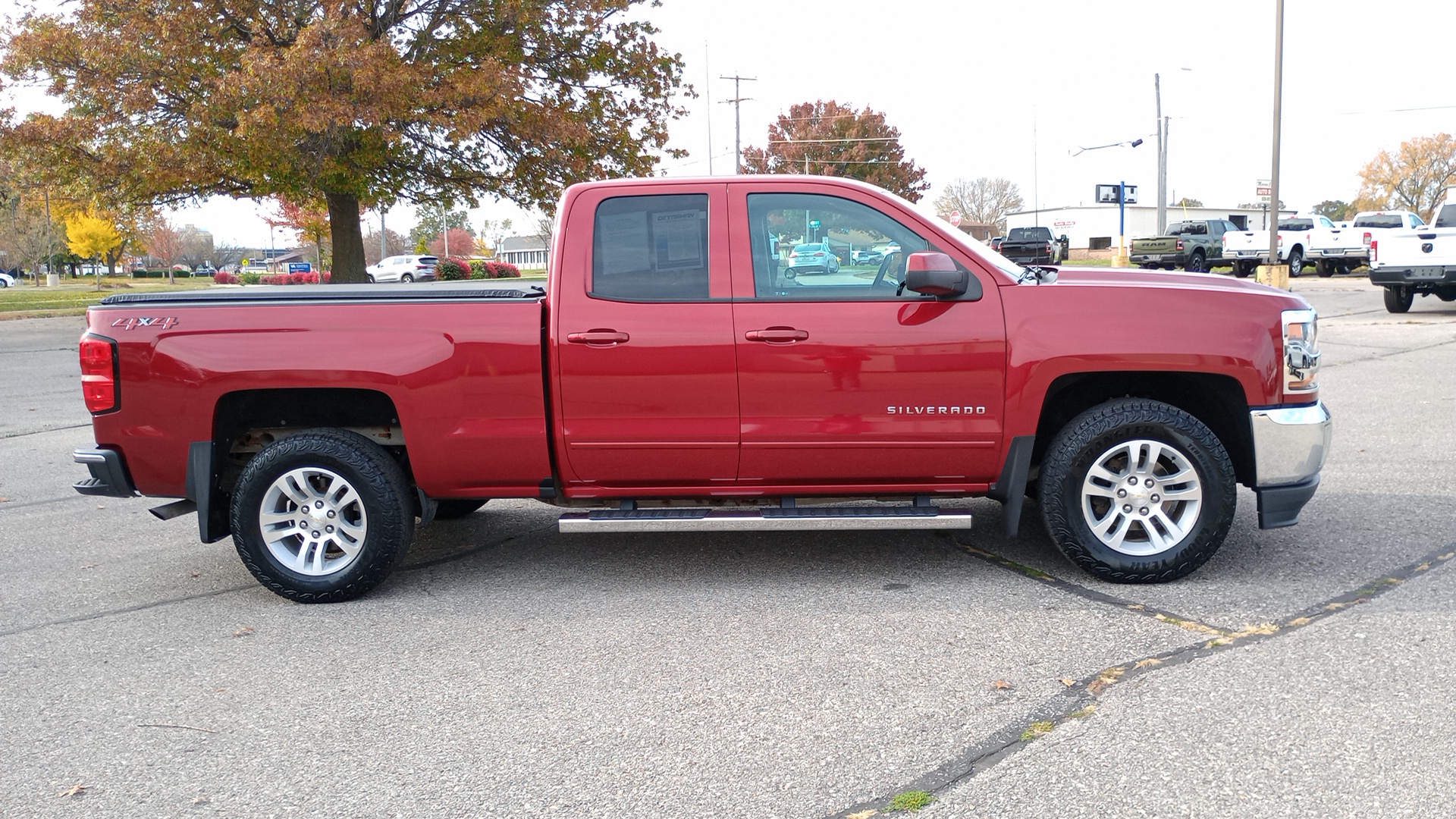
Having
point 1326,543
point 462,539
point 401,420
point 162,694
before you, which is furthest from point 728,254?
point 1326,543

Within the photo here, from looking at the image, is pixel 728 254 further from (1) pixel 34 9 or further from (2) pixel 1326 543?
(1) pixel 34 9

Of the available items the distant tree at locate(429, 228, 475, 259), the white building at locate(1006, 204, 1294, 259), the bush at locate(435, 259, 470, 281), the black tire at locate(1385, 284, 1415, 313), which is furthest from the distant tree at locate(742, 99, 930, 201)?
the distant tree at locate(429, 228, 475, 259)

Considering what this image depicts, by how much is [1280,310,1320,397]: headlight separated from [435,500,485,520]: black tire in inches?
168

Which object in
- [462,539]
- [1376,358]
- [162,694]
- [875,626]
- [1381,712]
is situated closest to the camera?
[1381,712]

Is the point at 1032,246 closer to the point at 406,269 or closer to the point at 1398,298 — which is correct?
the point at 1398,298

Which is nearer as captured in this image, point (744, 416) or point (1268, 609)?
point (1268, 609)

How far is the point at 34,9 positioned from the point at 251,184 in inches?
195

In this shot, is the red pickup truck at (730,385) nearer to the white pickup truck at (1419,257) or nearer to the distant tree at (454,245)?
the white pickup truck at (1419,257)

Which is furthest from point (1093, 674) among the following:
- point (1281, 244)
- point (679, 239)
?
point (1281, 244)

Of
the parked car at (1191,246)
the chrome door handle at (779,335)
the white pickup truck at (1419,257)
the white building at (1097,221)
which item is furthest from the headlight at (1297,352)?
the white building at (1097,221)

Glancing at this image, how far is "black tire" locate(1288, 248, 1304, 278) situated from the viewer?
3479 centimetres

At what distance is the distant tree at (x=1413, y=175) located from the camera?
88438 mm

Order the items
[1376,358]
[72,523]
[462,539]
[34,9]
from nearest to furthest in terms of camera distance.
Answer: [462,539] < [72,523] < [1376,358] < [34,9]

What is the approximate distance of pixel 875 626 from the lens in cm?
449
